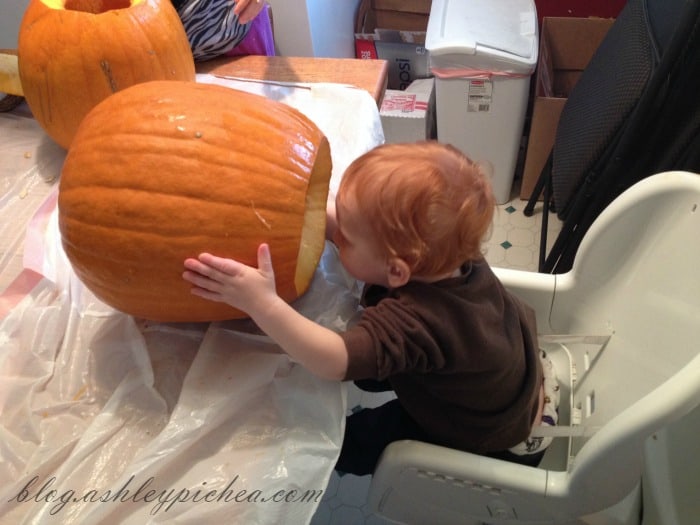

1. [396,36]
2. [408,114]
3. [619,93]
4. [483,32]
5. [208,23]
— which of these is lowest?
[408,114]

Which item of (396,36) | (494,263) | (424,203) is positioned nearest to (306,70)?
(424,203)

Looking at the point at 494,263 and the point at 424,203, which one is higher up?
the point at 424,203

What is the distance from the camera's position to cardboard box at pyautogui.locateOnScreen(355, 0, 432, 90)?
1771 millimetres

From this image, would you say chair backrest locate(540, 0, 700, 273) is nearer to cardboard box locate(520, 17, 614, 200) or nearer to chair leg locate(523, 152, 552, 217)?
chair leg locate(523, 152, 552, 217)

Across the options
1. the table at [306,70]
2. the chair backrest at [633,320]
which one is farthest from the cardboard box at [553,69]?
the chair backrest at [633,320]

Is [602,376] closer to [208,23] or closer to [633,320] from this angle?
[633,320]

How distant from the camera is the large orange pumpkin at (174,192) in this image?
1.56ft

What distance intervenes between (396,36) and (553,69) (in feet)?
1.63

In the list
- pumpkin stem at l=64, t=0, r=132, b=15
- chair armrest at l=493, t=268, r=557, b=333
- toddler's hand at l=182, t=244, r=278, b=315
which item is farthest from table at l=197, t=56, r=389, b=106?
toddler's hand at l=182, t=244, r=278, b=315

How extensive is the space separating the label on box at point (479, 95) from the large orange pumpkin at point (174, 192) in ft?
3.32

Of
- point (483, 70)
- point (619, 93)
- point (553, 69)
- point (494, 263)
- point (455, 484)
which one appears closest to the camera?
point (455, 484)

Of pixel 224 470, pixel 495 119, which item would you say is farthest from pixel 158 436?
pixel 495 119

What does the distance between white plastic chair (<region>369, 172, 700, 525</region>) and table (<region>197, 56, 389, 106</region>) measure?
0.37 meters

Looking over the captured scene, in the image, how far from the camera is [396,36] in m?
1.77
